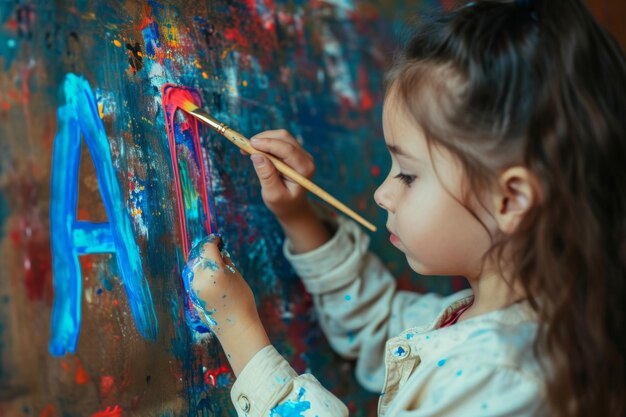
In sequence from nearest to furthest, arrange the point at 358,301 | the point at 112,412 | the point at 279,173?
the point at 112,412
the point at 279,173
the point at 358,301

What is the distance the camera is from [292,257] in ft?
3.36

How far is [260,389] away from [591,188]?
0.42 metres

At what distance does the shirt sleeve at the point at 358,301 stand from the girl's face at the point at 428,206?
0.23 m

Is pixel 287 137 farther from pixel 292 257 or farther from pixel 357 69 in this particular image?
pixel 357 69

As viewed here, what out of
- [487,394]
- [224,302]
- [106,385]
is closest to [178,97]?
[224,302]

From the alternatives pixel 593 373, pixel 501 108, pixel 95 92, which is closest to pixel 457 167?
pixel 501 108

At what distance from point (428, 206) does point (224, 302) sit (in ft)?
0.84

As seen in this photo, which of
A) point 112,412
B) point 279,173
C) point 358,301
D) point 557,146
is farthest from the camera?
point 358,301

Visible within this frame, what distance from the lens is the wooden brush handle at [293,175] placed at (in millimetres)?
850

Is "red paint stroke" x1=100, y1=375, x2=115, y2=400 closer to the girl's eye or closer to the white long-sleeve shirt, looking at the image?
the white long-sleeve shirt

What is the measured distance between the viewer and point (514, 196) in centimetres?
75

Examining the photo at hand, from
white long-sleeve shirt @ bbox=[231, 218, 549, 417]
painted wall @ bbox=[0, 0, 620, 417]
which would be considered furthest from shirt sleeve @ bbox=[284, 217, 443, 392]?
painted wall @ bbox=[0, 0, 620, 417]

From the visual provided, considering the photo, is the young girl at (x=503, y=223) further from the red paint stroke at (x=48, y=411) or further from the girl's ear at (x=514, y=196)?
the red paint stroke at (x=48, y=411)

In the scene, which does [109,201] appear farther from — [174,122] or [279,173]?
[279,173]
